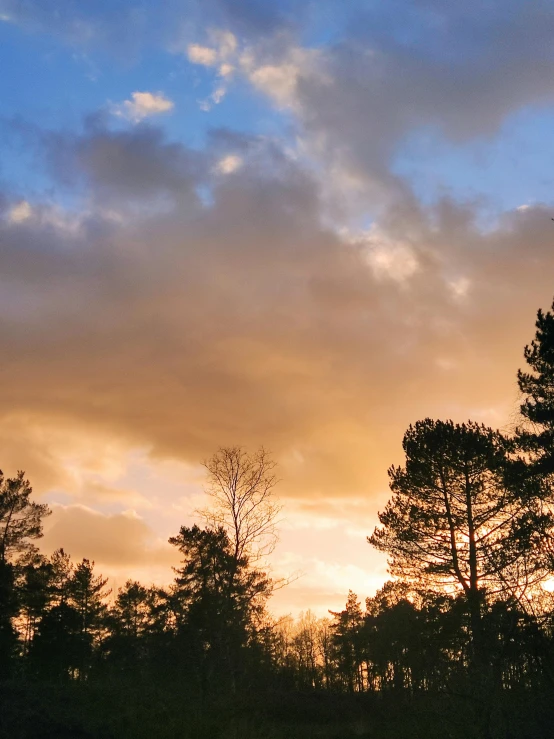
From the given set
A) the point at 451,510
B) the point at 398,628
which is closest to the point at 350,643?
the point at 398,628

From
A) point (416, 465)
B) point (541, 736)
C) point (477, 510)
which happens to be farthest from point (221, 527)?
point (541, 736)

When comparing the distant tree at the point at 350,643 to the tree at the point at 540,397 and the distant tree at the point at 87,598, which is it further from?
the tree at the point at 540,397

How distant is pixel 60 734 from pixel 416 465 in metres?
17.0

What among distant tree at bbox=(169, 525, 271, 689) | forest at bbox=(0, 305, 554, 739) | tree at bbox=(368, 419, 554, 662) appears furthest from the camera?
distant tree at bbox=(169, 525, 271, 689)

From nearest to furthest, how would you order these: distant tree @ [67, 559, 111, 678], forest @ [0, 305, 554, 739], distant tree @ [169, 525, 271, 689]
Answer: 1. forest @ [0, 305, 554, 739]
2. distant tree @ [169, 525, 271, 689]
3. distant tree @ [67, 559, 111, 678]

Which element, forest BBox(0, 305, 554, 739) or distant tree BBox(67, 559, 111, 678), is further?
Result: distant tree BBox(67, 559, 111, 678)

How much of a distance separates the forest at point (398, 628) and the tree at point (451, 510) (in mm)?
60

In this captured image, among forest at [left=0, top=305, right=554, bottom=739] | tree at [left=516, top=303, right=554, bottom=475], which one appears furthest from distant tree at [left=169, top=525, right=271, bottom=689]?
tree at [left=516, top=303, right=554, bottom=475]

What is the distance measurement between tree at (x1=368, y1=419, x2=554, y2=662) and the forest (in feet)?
0.20

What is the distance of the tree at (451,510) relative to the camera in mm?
25438

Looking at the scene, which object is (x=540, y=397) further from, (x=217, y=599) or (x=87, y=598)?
(x=87, y=598)

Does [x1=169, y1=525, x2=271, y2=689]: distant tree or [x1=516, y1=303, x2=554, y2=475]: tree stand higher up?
[x1=516, y1=303, x2=554, y2=475]: tree

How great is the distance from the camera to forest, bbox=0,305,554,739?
16.3 m

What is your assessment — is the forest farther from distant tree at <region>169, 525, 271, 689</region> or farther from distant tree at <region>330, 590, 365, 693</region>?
distant tree at <region>330, 590, 365, 693</region>
